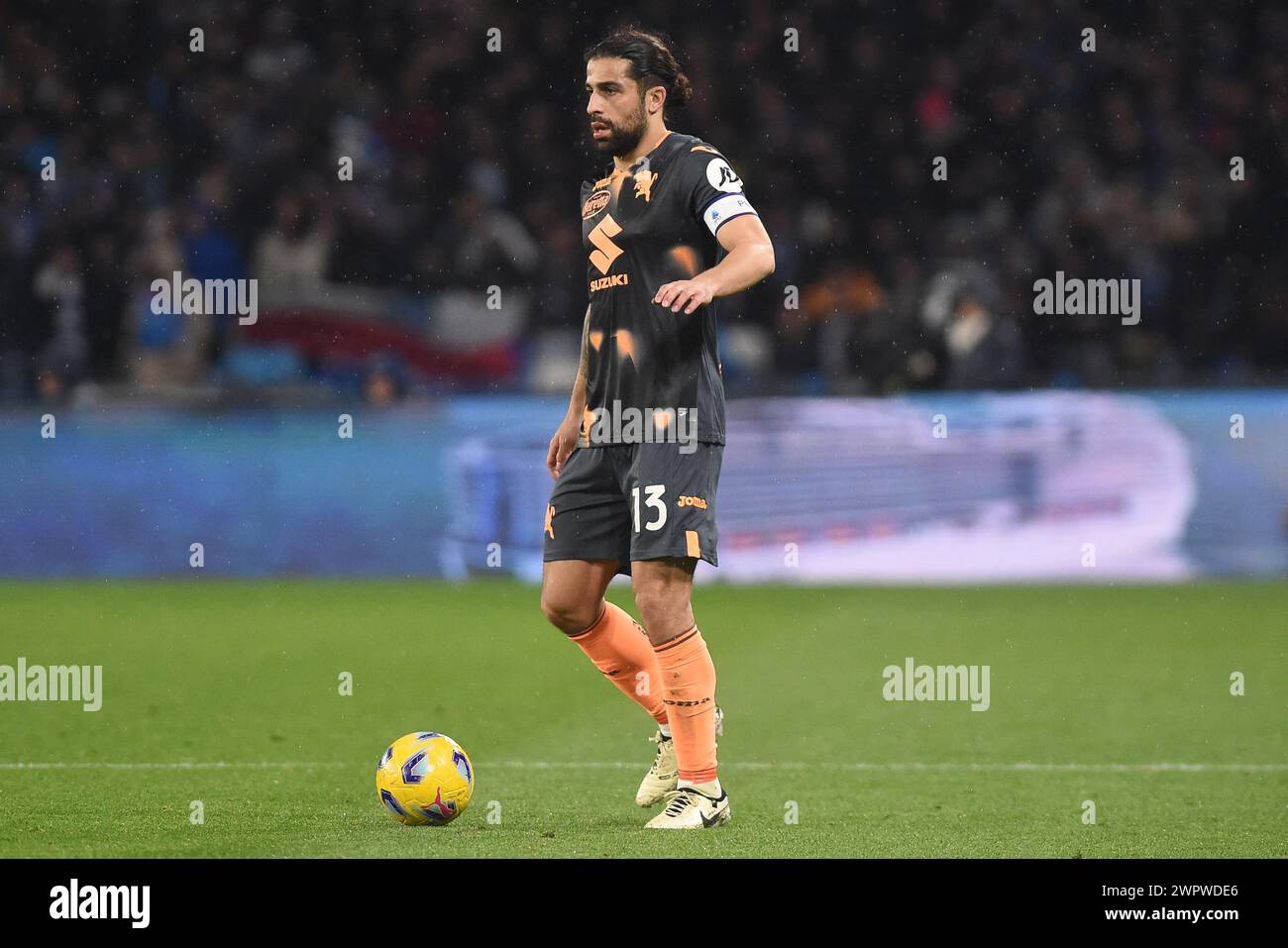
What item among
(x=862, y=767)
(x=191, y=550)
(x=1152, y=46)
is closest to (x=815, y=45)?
(x=1152, y=46)

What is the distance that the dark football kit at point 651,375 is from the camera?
5.38m

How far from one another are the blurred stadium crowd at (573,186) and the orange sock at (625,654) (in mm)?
8009

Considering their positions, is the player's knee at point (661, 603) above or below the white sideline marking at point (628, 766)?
above

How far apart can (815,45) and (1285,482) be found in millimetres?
6986

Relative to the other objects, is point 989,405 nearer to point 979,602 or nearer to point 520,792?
point 979,602

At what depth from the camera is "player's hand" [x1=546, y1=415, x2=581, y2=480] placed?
5.89 metres

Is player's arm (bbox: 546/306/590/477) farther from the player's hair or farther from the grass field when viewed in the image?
the grass field
